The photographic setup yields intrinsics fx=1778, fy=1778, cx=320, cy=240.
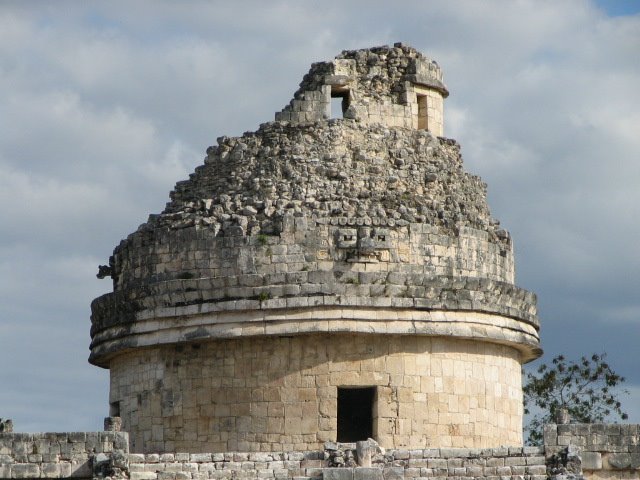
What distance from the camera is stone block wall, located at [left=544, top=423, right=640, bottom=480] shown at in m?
25.3

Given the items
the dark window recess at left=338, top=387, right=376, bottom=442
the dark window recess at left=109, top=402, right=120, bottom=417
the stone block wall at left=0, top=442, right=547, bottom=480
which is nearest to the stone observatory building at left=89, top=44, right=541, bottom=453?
the dark window recess at left=109, top=402, right=120, bottom=417

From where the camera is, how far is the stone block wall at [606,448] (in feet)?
83.1

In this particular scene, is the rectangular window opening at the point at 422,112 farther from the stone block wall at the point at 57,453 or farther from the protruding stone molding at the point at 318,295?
the stone block wall at the point at 57,453

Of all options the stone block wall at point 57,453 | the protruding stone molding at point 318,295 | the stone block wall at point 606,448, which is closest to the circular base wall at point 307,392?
the protruding stone molding at point 318,295

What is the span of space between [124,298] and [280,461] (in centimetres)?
460

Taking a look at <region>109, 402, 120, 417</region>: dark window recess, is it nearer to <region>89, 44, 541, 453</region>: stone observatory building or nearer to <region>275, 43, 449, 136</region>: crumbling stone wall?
<region>89, 44, 541, 453</region>: stone observatory building

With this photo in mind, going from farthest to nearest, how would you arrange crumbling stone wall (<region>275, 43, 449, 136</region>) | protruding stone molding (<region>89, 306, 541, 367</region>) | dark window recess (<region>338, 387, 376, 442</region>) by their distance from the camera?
dark window recess (<region>338, 387, 376, 442</region>), crumbling stone wall (<region>275, 43, 449, 136</region>), protruding stone molding (<region>89, 306, 541, 367</region>)

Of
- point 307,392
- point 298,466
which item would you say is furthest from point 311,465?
point 307,392

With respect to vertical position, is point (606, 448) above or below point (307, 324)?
below

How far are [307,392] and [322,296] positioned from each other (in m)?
1.45

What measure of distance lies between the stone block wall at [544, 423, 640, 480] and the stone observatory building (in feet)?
7.23

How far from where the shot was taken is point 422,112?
2933 centimetres

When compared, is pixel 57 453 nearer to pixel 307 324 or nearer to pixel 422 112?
pixel 307 324

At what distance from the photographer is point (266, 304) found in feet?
86.8
